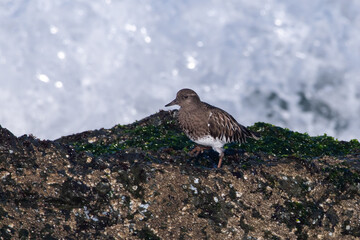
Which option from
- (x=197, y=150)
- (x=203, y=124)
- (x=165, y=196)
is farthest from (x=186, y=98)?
(x=165, y=196)

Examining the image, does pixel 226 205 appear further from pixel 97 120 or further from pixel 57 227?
pixel 97 120

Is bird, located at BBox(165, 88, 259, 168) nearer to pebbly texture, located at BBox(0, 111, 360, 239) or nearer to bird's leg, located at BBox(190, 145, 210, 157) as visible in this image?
bird's leg, located at BBox(190, 145, 210, 157)

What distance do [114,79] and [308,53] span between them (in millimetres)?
14782

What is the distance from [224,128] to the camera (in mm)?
13477

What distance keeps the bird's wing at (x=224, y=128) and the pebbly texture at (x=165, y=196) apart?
698mm

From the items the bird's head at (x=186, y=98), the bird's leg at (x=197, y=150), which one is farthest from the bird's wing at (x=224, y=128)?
the bird's leg at (x=197, y=150)

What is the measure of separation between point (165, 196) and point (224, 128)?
2.95 metres

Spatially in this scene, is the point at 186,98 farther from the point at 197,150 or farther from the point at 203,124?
the point at 197,150

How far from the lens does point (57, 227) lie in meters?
10.2

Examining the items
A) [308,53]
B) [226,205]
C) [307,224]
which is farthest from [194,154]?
[308,53]

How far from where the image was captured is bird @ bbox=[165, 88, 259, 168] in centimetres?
1320

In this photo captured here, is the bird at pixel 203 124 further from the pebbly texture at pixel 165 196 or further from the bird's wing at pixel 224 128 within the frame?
the pebbly texture at pixel 165 196

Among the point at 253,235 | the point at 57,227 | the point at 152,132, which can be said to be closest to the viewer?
the point at 57,227

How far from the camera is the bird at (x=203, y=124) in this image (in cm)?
1320
